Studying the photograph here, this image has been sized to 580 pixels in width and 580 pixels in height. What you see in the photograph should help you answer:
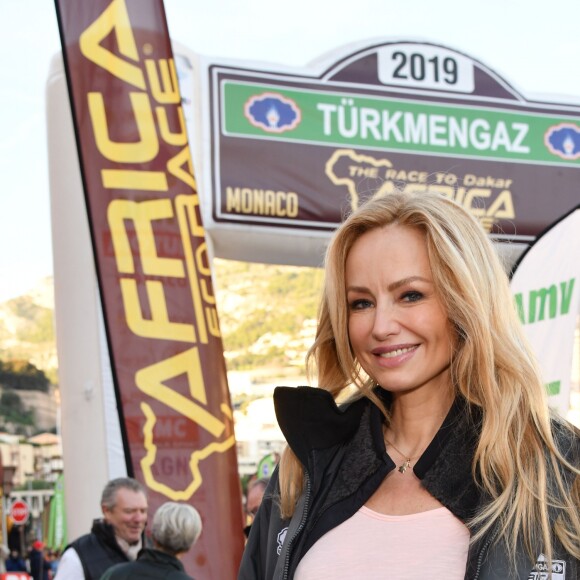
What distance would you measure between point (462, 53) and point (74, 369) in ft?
10.9

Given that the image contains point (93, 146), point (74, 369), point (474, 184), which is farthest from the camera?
point (474, 184)

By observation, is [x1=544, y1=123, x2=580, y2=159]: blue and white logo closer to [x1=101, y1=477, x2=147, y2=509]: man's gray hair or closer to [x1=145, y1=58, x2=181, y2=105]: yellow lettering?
[x1=145, y1=58, x2=181, y2=105]: yellow lettering

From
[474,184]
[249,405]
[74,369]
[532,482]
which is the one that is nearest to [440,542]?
[532,482]

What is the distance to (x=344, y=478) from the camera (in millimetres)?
1581

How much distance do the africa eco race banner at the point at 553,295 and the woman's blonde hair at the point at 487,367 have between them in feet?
14.2

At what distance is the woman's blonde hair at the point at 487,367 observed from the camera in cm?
137

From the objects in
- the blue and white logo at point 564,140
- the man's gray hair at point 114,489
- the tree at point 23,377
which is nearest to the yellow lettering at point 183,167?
the man's gray hair at point 114,489

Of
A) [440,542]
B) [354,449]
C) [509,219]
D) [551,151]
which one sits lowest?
[440,542]

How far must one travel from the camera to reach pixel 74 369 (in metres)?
5.77

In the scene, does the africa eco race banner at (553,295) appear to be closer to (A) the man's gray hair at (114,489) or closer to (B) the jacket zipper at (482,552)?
(A) the man's gray hair at (114,489)

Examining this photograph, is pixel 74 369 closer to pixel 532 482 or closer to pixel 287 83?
pixel 287 83

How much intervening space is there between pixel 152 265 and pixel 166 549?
205 centimetres

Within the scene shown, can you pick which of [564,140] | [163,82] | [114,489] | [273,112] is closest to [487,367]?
[114,489]

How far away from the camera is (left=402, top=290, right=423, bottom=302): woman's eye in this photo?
1.53 metres
